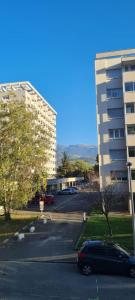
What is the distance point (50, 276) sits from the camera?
745 inches

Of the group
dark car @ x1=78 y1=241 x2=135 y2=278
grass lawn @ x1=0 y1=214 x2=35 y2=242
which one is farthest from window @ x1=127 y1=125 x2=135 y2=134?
dark car @ x1=78 y1=241 x2=135 y2=278

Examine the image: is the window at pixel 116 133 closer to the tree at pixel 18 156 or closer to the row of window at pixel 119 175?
the row of window at pixel 119 175

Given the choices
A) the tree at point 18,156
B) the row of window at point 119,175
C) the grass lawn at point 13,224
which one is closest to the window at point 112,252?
the grass lawn at point 13,224

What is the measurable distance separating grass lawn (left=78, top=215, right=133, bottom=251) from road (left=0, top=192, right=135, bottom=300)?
1493mm

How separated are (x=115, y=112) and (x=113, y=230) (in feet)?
69.1

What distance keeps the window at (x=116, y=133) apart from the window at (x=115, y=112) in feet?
6.57

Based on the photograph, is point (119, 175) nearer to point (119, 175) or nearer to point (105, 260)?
point (119, 175)

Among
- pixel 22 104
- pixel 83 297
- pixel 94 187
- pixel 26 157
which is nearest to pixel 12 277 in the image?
pixel 83 297

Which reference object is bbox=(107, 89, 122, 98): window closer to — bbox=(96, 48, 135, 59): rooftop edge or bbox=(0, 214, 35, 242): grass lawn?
bbox=(96, 48, 135, 59): rooftop edge

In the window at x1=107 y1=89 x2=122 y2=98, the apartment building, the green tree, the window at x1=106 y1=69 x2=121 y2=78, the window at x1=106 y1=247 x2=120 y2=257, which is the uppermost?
the apartment building

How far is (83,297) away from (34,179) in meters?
22.9

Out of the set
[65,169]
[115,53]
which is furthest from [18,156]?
[65,169]

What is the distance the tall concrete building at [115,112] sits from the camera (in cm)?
4647

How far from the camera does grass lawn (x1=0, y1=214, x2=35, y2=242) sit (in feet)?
106
